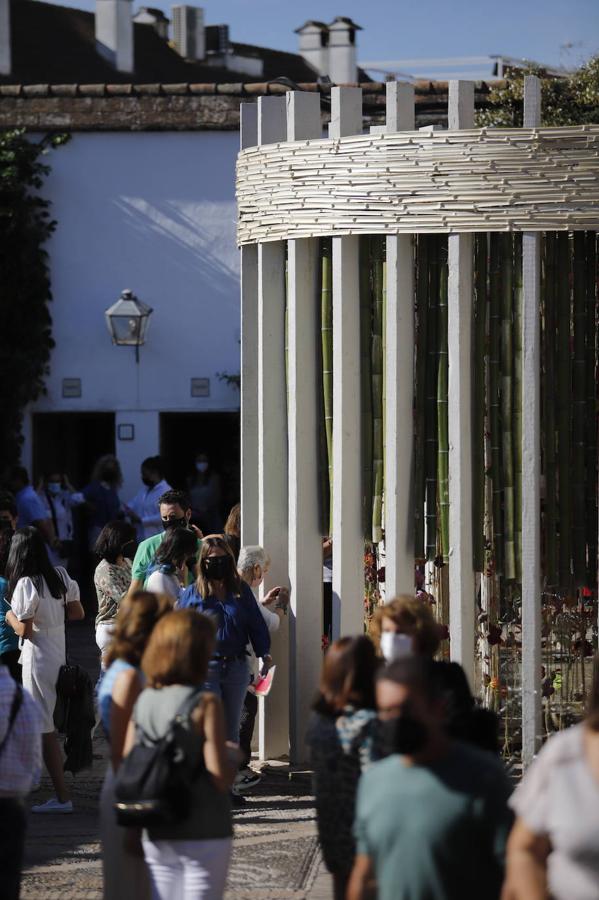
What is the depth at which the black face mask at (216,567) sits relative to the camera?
8.29m

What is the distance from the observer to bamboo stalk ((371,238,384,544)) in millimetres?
8836

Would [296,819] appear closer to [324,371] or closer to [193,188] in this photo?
[324,371]

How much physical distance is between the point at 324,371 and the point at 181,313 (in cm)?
1188

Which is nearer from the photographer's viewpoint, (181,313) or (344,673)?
(344,673)

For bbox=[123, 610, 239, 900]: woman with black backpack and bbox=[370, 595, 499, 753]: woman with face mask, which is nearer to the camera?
bbox=[123, 610, 239, 900]: woman with black backpack

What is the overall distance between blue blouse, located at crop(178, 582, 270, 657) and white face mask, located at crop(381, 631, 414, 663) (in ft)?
7.75

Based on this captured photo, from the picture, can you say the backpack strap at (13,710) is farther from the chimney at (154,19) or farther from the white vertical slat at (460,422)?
→ the chimney at (154,19)

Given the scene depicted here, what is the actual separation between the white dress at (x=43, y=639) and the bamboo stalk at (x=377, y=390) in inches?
68.1

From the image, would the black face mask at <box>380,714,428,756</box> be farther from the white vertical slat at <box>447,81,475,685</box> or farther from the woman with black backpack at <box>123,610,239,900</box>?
the white vertical slat at <box>447,81,475,685</box>

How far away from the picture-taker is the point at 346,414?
8750mm

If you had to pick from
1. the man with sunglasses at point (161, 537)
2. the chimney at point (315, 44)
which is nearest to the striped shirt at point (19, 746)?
the man with sunglasses at point (161, 537)

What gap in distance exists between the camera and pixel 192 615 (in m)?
5.23

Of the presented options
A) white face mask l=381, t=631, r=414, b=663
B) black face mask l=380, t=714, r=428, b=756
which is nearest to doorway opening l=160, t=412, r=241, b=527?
white face mask l=381, t=631, r=414, b=663

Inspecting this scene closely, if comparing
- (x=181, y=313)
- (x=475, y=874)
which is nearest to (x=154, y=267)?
(x=181, y=313)
